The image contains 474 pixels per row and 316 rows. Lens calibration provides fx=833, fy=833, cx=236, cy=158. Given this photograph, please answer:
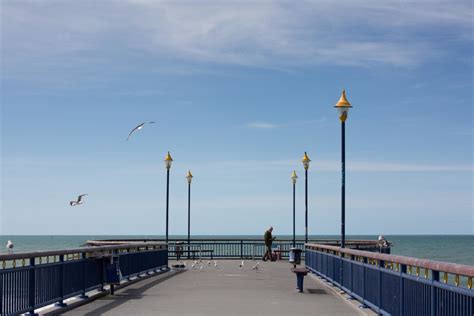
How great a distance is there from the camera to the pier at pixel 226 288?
11.6 m

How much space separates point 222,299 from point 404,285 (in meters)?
7.18

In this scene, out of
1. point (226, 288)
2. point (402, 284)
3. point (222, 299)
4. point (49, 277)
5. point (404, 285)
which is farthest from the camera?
point (226, 288)

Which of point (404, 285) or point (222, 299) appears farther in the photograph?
point (222, 299)

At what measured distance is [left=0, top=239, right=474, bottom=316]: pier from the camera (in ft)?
38.1

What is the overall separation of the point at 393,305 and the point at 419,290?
2.14 meters

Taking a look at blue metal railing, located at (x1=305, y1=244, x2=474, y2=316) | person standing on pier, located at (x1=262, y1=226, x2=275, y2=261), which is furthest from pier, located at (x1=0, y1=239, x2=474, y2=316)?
person standing on pier, located at (x1=262, y1=226, x2=275, y2=261)

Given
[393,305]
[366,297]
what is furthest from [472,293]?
[366,297]

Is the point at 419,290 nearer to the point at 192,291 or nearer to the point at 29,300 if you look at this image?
the point at 29,300

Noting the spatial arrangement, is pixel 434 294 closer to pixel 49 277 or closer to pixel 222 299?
pixel 49 277

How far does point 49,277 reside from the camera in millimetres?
15969

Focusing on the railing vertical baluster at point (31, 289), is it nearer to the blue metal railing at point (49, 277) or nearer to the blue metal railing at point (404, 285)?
the blue metal railing at point (49, 277)

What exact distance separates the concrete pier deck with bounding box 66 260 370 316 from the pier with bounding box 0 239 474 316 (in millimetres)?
20

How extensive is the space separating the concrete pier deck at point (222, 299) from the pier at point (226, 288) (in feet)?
0.06

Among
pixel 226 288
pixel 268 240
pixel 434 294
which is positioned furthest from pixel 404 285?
pixel 268 240
